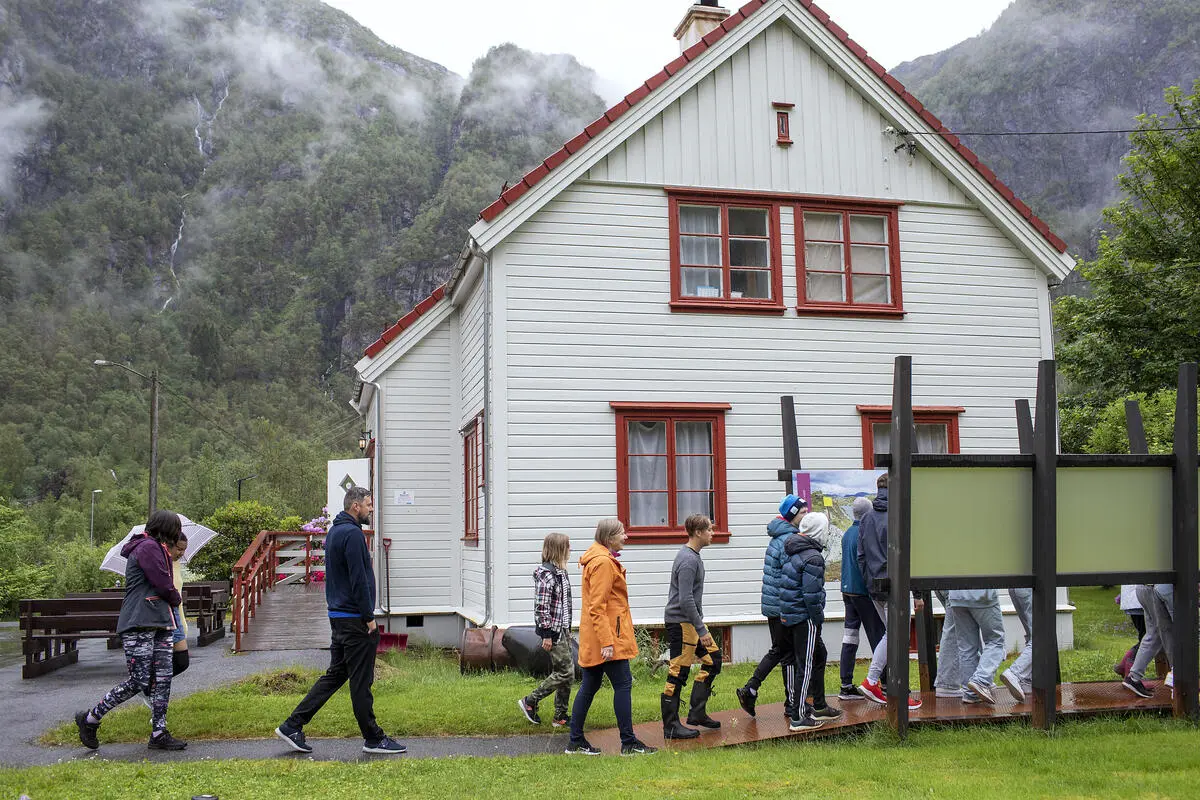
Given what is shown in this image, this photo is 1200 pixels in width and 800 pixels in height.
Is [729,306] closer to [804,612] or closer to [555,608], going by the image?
[555,608]

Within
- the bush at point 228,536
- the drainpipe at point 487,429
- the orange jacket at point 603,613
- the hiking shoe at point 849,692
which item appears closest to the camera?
the orange jacket at point 603,613

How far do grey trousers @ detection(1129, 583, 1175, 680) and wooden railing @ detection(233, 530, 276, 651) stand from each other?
12002 millimetres

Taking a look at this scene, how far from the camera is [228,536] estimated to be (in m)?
37.2

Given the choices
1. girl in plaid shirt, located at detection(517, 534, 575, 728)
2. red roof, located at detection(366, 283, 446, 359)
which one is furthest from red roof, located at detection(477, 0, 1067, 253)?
girl in plaid shirt, located at detection(517, 534, 575, 728)

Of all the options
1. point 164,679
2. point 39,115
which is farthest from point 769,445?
point 39,115

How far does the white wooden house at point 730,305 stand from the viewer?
1531 cm

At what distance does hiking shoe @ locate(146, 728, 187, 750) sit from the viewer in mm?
9656

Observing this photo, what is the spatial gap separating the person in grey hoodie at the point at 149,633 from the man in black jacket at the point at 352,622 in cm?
115

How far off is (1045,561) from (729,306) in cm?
728

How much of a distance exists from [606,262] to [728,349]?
208cm

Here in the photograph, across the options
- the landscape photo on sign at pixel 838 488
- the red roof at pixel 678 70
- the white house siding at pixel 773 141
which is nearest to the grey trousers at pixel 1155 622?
the landscape photo on sign at pixel 838 488

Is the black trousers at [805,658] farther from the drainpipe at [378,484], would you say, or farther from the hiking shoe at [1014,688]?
the drainpipe at [378,484]

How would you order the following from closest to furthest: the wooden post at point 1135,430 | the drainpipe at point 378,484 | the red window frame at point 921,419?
the wooden post at point 1135,430
the red window frame at point 921,419
the drainpipe at point 378,484

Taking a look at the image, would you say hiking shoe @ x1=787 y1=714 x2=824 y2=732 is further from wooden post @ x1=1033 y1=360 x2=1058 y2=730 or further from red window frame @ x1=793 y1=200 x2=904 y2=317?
red window frame @ x1=793 y1=200 x2=904 y2=317
